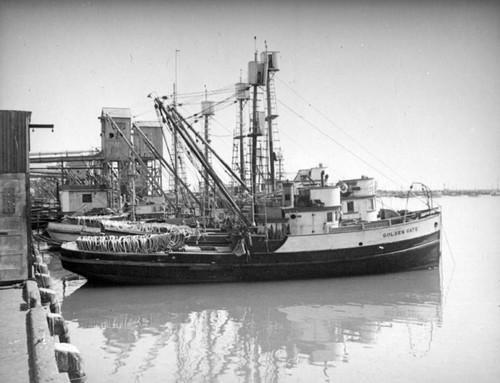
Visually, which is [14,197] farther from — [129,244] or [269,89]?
[269,89]

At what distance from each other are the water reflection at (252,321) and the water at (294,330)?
0.04 metres

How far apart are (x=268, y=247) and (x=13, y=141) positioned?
1119cm

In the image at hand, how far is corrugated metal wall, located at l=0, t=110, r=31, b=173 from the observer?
1317 centimetres

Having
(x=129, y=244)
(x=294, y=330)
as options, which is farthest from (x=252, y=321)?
(x=129, y=244)

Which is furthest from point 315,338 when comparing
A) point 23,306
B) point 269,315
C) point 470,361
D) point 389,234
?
point 389,234

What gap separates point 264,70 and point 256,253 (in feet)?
30.8

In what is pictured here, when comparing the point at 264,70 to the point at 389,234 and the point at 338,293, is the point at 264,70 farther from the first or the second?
the point at 338,293

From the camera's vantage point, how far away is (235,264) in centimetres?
2006

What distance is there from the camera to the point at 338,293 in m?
18.4

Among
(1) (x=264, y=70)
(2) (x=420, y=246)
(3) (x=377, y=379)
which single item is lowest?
(3) (x=377, y=379)

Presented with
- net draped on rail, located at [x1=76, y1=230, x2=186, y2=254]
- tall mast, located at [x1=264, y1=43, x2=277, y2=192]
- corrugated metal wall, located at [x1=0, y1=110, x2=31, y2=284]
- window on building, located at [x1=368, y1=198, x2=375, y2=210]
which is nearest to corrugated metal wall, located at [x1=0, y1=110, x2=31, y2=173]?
corrugated metal wall, located at [x1=0, y1=110, x2=31, y2=284]

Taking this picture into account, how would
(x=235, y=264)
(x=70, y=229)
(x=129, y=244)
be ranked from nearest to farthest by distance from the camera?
1. (x=129, y=244)
2. (x=235, y=264)
3. (x=70, y=229)

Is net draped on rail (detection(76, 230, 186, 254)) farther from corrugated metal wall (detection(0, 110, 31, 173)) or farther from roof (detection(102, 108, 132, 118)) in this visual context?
roof (detection(102, 108, 132, 118))

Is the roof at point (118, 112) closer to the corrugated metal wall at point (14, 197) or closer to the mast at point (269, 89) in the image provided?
the mast at point (269, 89)
